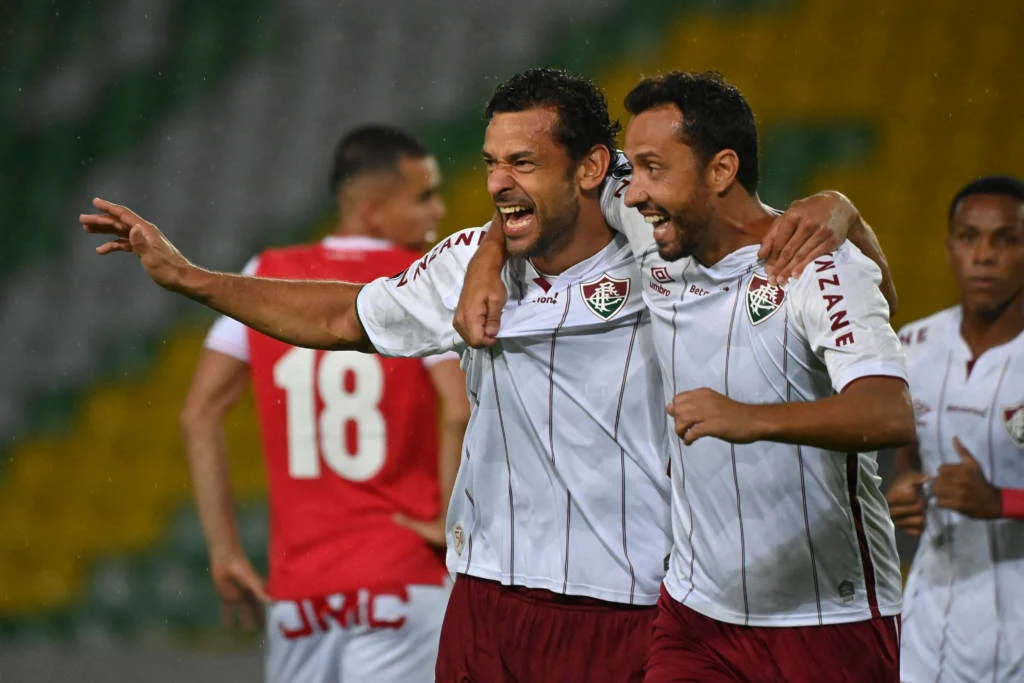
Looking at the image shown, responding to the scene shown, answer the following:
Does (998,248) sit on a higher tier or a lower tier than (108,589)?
higher

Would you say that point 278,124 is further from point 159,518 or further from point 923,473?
point 923,473

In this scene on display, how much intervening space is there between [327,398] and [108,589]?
4007mm

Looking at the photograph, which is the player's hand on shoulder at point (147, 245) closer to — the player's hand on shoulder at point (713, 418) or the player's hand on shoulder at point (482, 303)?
the player's hand on shoulder at point (482, 303)

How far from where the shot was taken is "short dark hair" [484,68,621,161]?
3.14m

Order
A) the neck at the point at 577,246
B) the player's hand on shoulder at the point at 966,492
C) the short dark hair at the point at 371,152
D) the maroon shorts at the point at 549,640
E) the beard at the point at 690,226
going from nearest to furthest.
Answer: the beard at the point at 690,226 < the maroon shorts at the point at 549,640 < the neck at the point at 577,246 < the player's hand on shoulder at the point at 966,492 < the short dark hair at the point at 371,152

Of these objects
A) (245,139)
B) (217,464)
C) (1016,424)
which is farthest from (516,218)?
(245,139)

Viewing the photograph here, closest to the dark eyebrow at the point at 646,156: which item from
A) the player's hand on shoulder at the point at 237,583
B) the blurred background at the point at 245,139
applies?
the player's hand on shoulder at the point at 237,583

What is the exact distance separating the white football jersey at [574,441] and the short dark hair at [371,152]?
5.05 feet

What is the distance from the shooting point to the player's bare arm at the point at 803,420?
7.81 feet

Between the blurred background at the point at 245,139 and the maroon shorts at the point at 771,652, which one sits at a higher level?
the blurred background at the point at 245,139

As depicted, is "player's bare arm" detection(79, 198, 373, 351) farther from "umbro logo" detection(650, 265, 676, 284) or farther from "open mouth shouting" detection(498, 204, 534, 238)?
"umbro logo" detection(650, 265, 676, 284)

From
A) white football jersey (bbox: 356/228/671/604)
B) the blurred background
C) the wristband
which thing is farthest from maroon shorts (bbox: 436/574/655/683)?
the blurred background

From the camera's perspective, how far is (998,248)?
4.16m

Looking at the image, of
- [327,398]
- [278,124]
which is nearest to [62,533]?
[278,124]
